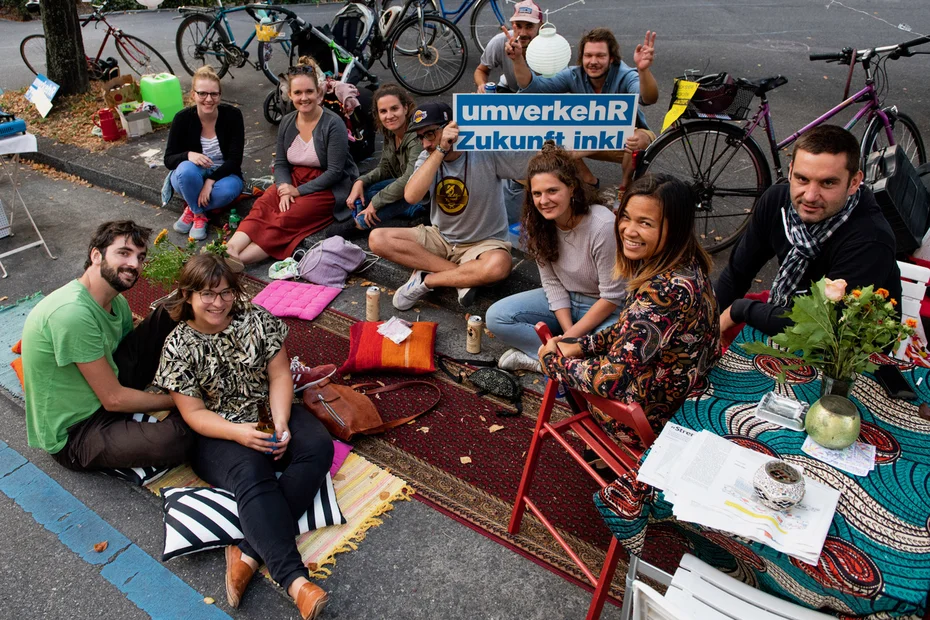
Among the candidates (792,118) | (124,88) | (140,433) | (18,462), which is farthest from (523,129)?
(124,88)

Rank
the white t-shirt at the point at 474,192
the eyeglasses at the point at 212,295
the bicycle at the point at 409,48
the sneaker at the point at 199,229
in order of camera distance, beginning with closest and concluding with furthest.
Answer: the eyeglasses at the point at 212,295 → the white t-shirt at the point at 474,192 → the sneaker at the point at 199,229 → the bicycle at the point at 409,48

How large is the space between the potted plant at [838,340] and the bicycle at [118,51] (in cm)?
858

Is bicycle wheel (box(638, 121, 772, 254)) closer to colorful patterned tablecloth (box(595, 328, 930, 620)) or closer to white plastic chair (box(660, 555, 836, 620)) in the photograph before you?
colorful patterned tablecloth (box(595, 328, 930, 620))

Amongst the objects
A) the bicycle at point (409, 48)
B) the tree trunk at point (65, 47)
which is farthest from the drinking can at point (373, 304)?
the tree trunk at point (65, 47)

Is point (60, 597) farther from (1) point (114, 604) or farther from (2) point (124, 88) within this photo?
(2) point (124, 88)

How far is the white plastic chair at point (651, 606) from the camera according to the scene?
1.81 m

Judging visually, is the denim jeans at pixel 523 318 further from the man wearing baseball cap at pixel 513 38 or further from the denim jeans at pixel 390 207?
the man wearing baseball cap at pixel 513 38

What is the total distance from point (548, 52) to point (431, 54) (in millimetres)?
3532

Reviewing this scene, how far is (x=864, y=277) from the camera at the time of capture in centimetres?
277

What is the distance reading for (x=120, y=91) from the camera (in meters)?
7.37

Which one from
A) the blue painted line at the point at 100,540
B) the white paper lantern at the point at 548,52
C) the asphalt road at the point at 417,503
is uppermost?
the white paper lantern at the point at 548,52

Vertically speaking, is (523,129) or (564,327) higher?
(523,129)

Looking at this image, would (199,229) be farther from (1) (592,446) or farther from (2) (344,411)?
(1) (592,446)

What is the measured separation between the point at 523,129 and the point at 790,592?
9.33ft
